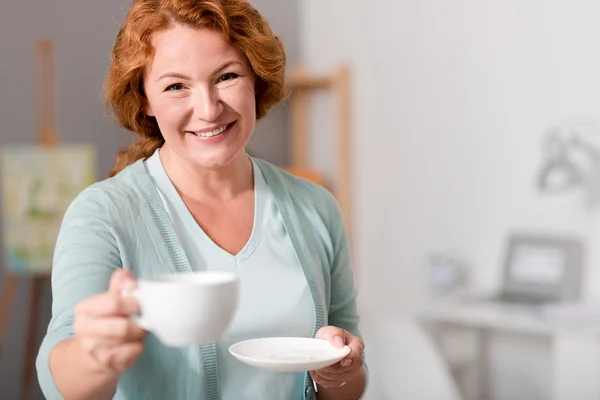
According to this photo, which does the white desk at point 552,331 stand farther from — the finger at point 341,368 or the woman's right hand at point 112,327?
the woman's right hand at point 112,327

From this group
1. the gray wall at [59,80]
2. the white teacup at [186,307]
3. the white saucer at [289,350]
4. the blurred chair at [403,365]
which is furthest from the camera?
the gray wall at [59,80]

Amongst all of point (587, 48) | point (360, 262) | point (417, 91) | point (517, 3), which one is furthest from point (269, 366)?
point (360, 262)

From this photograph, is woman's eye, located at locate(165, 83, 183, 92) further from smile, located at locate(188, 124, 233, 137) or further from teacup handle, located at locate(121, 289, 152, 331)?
teacup handle, located at locate(121, 289, 152, 331)

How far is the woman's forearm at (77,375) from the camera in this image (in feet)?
2.97

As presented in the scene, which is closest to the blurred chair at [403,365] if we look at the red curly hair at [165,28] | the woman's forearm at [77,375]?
the red curly hair at [165,28]

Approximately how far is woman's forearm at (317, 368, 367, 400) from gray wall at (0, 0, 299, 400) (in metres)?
2.32

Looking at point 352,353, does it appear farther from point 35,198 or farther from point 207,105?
point 35,198

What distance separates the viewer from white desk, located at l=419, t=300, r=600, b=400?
8.29ft

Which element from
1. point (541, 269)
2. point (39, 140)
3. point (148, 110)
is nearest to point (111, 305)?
point (148, 110)

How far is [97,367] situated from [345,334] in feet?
1.16

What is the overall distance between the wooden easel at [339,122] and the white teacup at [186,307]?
2979mm

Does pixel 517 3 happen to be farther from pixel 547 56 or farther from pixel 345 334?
pixel 345 334

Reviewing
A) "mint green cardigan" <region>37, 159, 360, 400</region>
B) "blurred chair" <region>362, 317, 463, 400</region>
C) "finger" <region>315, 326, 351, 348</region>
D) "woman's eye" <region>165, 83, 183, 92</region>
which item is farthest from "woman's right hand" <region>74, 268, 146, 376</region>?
"blurred chair" <region>362, 317, 463, 400</region>

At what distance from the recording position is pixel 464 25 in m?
3.34
